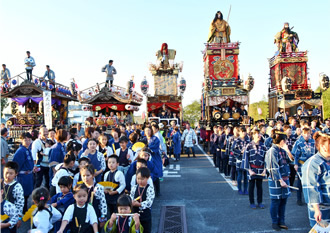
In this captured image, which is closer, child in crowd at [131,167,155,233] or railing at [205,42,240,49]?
child in crowd at [131,167,155,233]

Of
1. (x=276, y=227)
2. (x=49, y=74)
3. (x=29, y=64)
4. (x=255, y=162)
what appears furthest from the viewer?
(x=49, y=74)

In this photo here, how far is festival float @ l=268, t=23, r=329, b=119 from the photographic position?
23.2 metres

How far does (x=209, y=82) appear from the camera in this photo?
815 inches

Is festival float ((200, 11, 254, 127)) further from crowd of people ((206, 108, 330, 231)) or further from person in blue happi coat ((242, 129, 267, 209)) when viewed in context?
person in blue happi coat ((242, 129, 267, 209))

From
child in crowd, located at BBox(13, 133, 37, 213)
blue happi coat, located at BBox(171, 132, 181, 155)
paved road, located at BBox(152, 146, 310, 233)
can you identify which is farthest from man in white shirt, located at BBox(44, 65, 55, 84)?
child in crowd, located at BBox(13, 133, 37, 213)

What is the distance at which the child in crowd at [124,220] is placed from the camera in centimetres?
312

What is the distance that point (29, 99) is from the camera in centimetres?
2028

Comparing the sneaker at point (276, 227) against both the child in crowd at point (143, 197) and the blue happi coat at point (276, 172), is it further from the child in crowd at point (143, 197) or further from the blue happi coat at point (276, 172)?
the child in crowd at point (143, 197)

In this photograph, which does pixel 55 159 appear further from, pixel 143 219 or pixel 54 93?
pixel 54 93

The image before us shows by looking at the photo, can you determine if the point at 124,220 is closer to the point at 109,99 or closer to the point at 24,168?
the point at 24,168

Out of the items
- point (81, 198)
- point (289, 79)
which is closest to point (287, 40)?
point (289, 79)

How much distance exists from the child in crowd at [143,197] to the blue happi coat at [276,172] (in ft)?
7.16

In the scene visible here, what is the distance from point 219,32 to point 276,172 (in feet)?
75.5

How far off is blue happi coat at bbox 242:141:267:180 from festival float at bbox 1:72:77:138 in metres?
15.0
